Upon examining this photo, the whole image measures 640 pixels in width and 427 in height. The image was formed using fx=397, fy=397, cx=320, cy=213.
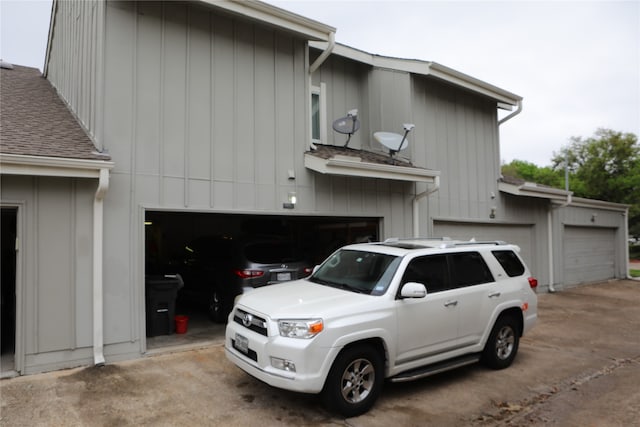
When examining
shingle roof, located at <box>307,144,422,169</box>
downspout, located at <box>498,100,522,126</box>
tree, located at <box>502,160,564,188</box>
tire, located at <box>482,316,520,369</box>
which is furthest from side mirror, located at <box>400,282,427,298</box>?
tree, located at <box>502,160,564,188</box>

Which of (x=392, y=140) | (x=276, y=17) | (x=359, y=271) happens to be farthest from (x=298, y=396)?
(x=276, y=17)

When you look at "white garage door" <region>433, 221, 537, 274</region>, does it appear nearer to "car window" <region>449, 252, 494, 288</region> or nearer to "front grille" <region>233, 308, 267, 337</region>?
"car window" <region>449, 252, 494, 288</region>

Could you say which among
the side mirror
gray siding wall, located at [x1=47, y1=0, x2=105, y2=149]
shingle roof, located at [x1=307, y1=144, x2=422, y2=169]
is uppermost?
gray siding wall, located at [x1=47, y1=0, x2=105, y2=149]

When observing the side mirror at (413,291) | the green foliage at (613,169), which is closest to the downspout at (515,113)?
the side mirror at (413,291)

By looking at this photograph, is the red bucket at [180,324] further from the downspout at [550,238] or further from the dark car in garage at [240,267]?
the downspout at [550,238]

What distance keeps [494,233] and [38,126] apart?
11.2 metres

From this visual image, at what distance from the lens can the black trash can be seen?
6812 mm

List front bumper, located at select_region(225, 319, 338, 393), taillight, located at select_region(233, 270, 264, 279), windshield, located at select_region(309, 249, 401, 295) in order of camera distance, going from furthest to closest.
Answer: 1. taillight, located at select_region(233, 270, 264, 279)
2. windshield, located at select_region(309, 249, 401, 295)
3. front bumper, located at select_region(225, 319, 338, 393)

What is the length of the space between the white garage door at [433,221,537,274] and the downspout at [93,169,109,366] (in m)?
7.53

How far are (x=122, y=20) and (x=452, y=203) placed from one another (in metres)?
8.36

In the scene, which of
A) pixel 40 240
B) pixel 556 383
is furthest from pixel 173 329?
pixel 556 383

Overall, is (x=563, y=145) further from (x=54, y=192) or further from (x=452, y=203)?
(x=54, y=192)

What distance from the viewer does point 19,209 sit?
16.6ft

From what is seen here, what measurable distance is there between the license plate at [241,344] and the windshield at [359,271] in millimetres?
1256
